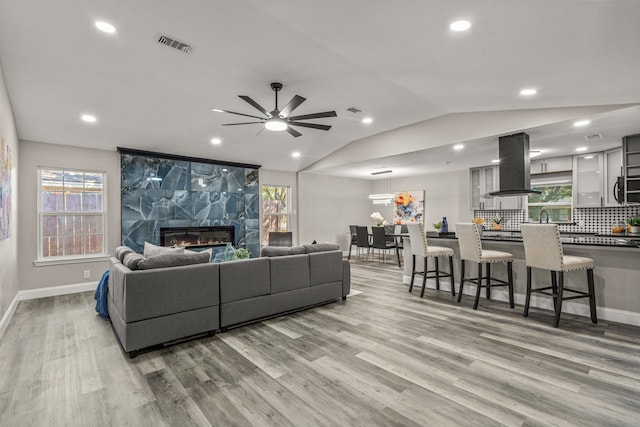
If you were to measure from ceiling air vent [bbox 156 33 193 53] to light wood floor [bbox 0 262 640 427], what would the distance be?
2.93m

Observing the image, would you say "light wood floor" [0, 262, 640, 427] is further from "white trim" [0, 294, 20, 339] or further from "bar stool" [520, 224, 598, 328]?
"bar stool" [520, 224, 598, 328]

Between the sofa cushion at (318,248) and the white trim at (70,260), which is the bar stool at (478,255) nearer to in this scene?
the sofa cushion at (318,248)

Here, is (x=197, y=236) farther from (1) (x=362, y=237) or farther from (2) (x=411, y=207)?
(2) (x=411, y=207)

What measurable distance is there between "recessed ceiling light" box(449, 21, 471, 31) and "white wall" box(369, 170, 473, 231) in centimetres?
621

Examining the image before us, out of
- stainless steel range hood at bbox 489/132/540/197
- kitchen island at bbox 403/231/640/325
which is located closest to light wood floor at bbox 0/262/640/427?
kitchen island at bbox 403/231/640/325

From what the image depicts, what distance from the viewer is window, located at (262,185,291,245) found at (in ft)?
26.7

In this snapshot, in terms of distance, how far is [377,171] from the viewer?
27.7ft

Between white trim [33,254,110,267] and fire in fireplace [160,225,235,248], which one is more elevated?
fire in fireplace [160,225,235,248]

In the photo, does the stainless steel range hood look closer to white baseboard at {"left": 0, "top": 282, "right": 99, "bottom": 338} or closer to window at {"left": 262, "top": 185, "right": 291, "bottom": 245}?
window at {"left": 262, "top": 185, "right": 291, "bottom": 245}

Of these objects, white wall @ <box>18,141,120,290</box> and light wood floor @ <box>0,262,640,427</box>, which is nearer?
light wood floor @ <box>0,262,640,427</box>

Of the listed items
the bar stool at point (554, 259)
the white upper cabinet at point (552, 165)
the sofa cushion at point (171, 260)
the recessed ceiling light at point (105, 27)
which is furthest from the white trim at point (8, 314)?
the white upper cabinet at point (552, 165)

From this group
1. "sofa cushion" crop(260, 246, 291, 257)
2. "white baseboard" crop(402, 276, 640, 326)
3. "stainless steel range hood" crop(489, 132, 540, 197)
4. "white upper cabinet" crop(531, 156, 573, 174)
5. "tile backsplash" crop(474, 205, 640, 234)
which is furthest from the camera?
"white upper cabinet" crop(531, 156, 573, 174)

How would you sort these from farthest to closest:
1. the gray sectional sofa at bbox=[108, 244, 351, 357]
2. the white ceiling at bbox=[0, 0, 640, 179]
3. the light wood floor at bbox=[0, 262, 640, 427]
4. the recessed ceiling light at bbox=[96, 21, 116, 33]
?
the gray sectional sofa at bbox=[108, 244, 351, 357], the recessed ceiling light at bbox=[96, 21, 116, 33], the white ceiling at bbox=[0, 0, 640, 179], the light wood floor at bbox=[0, 262, 640, 427]

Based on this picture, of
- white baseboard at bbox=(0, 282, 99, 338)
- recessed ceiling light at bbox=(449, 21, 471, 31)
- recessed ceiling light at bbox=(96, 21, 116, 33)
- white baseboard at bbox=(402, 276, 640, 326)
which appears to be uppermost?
recessed ceiling light at bbox=(96, 21, 116, 33)
